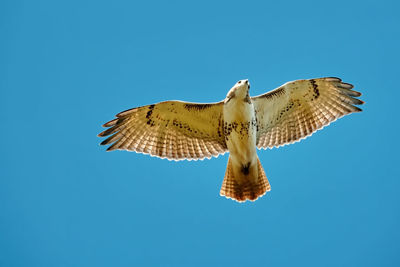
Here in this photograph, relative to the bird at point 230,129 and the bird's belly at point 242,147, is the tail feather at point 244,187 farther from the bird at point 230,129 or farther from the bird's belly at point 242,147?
the bird's belly at point 242,147

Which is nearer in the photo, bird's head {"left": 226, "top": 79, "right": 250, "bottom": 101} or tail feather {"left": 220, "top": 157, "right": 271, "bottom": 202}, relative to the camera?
bird's head {"left": 226, "top": 79, "right": 250, "bottom": 101}

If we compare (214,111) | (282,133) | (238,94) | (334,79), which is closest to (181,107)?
(214,111)

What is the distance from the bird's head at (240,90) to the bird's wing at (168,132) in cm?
99

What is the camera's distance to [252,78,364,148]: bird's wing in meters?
11.3

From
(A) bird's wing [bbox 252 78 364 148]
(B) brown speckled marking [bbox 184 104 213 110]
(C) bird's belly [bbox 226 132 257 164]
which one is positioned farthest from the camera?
(A) bird's wing [bbox 252 78 364 148]

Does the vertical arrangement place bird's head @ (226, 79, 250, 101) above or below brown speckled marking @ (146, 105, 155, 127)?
below

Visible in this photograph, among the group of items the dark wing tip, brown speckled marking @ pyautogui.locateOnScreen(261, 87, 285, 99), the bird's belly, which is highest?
the dark wing tip

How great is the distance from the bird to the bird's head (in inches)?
28.5

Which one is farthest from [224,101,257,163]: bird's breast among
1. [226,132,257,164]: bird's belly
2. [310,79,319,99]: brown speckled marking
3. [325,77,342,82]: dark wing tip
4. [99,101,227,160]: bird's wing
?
[325,77,342,82]: dark wing tip

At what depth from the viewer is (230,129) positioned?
10953 millimetres

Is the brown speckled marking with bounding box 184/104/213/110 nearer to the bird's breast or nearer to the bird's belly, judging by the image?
the bird's breast

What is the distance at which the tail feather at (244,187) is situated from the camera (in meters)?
11.5

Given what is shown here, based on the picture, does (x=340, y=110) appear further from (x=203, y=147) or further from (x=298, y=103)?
(x=203, y=147)

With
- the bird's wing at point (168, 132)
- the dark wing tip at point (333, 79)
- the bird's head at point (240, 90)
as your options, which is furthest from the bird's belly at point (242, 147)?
the dark wing tip at point (333, 79)
